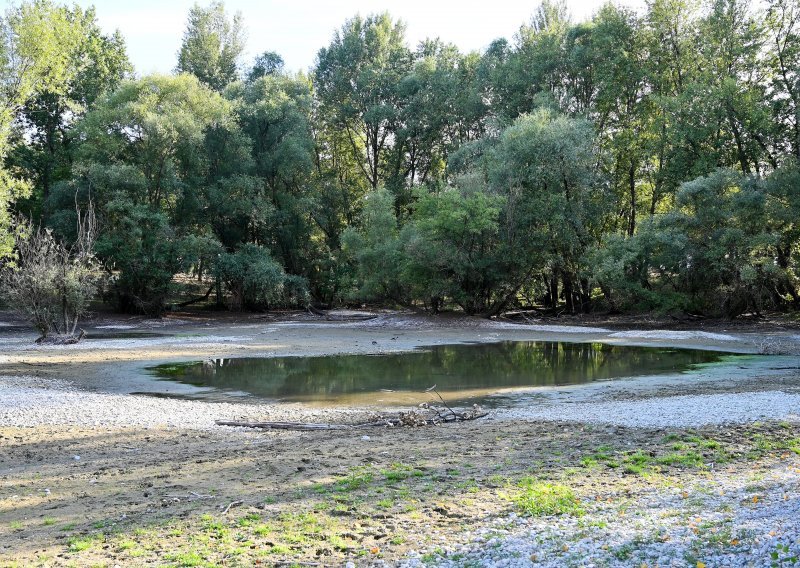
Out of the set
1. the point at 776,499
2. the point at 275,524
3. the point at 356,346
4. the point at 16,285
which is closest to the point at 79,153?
the point at 16,285

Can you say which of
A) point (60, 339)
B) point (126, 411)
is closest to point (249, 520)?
point (126, 411)

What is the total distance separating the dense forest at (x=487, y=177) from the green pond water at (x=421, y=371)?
44.0 ft

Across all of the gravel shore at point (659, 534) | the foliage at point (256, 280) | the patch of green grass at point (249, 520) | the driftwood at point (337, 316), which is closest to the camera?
the gravel shore at point (659, 534)

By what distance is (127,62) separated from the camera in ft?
197

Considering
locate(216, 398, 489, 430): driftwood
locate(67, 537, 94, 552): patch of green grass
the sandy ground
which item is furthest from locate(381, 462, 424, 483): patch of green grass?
locate(67, 537, 94, 552): patch of green grass

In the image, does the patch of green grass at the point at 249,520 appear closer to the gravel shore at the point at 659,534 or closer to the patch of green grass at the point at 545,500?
the gravel shore at the point at 659,534

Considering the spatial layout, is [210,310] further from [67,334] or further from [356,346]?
[356,346]

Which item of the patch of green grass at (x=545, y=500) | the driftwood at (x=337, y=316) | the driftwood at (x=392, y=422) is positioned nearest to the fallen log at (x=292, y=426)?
the driftwood at (x=392, y=422)

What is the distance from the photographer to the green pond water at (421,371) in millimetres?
18688

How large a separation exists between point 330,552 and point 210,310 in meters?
49.4

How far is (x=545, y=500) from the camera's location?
24.7ft

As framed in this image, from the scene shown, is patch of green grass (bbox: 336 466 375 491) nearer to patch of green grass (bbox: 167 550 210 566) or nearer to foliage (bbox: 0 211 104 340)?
patch of green grass (bbox: 167 550 210 566)

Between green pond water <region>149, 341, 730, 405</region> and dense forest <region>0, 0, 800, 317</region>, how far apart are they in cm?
1340

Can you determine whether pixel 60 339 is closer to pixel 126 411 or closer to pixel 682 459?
pixel 126 411
